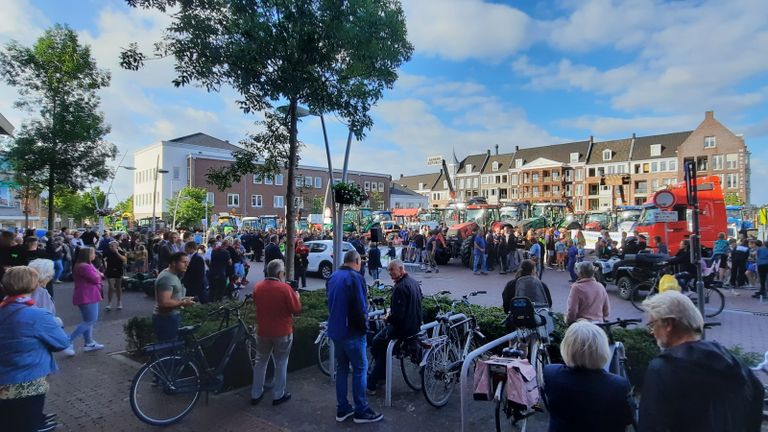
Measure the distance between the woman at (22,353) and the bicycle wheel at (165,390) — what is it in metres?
1.18

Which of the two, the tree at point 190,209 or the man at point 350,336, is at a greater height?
the tree at point 190,209

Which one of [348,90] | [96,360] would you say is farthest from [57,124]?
[348,90]

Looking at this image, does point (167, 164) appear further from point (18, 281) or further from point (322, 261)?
point (18, 281)

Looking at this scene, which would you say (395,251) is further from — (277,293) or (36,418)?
(36,418)

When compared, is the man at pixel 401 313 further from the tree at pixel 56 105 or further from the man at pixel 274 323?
the tree at pixel 56 105

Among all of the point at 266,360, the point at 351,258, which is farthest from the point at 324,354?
the point at 351,258

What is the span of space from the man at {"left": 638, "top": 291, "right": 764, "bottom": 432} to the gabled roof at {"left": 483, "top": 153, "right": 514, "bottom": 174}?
92725 mm

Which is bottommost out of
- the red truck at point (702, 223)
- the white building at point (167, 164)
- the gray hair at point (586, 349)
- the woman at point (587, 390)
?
the woman at point (587, 390)

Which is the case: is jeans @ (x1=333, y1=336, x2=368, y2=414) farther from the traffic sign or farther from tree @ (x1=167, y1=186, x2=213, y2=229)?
tree @ (x1=167, y1=186, x2=213, y2=229)

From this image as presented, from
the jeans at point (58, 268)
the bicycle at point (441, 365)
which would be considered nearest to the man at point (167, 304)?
the bicycle at point (441, 365)

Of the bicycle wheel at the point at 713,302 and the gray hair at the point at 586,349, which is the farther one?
the bicycle wheel at the point at 713,302

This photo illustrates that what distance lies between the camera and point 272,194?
6769cm

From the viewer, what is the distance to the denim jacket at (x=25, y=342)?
131 inches

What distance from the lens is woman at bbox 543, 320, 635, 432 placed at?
256 centimetres
